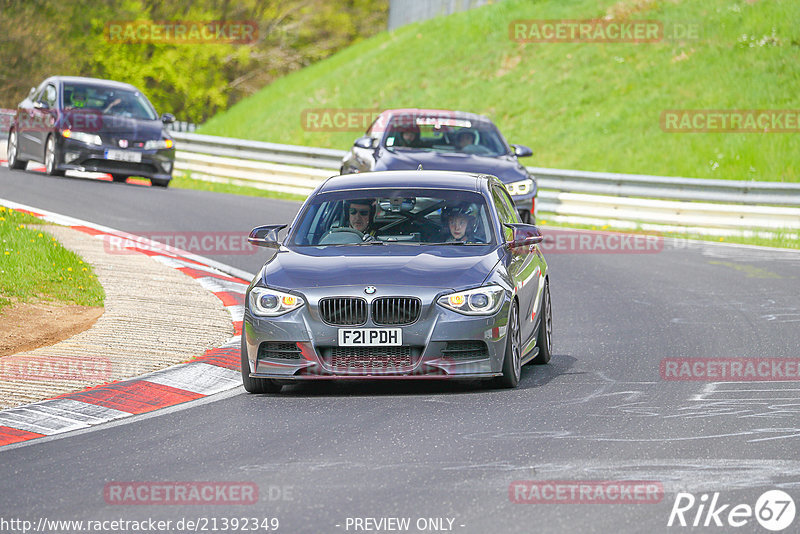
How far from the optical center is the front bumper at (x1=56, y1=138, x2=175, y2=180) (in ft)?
80.0

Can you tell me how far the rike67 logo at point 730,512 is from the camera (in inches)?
229

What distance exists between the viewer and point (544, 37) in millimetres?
39281

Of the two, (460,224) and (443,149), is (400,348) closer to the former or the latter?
(460,224)

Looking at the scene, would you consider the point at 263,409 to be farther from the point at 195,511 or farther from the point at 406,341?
the point at 195,511

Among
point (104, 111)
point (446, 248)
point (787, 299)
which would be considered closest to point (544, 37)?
point (104, 111)

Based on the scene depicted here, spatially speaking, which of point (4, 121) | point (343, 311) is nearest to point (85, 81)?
point (4, 121)

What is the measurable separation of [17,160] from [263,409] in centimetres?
1915

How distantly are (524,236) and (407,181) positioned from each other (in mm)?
1088

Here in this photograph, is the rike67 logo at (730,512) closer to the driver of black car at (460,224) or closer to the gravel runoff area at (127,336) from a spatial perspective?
the driver of black car at (460,224)

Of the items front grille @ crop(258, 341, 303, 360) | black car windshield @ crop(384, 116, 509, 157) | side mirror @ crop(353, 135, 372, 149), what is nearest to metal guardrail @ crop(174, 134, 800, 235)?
black car windshield @ crop(384, 116, 509, 157)

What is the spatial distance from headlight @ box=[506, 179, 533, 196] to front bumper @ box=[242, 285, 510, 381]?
8.78 metres

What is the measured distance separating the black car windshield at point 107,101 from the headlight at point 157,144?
0.93m

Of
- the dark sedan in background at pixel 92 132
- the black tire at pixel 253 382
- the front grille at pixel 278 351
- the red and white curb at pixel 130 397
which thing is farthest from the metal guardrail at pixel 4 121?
the front grille at pixel 278 351

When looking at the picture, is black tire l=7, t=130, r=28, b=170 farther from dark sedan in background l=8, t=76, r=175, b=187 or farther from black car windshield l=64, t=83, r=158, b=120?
black car windshield l=64, t=83, r=158, b=120
